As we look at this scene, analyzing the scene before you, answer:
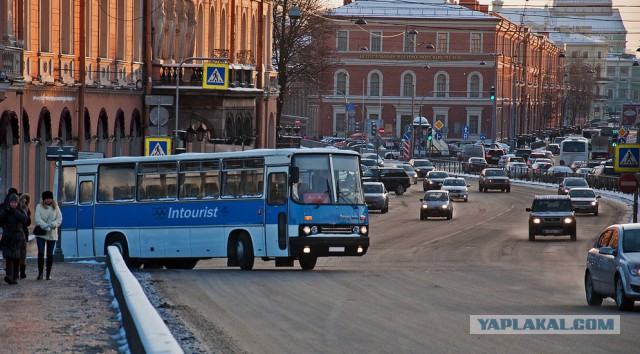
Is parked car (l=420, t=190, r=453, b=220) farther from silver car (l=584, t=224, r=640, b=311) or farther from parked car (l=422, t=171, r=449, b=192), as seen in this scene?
silver car (l=584, t=224, r=640, b=311)

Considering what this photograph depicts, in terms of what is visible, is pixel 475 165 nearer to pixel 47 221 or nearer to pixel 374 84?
pixel 374 84

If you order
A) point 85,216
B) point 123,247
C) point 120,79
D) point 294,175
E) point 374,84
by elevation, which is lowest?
point 123,247

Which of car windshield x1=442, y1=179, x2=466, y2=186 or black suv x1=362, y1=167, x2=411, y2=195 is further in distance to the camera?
black suv x1=362, y1=167, x2=411, y2=195

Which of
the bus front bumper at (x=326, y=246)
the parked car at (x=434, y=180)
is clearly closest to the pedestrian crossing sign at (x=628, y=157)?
the bus front bumper at (x=326, y=246)

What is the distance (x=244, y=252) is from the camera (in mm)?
30953

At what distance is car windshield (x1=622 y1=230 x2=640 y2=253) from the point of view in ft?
70.9

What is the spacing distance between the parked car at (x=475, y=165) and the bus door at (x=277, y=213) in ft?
253

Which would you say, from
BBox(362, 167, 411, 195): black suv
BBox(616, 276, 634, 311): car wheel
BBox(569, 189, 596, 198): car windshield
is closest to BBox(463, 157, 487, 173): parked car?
BBox(362, 167, 411, 195): black suv

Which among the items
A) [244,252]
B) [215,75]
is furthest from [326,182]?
[215,75]

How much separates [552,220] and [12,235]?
29123mm

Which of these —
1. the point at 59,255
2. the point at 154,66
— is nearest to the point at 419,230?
the point at 154,66

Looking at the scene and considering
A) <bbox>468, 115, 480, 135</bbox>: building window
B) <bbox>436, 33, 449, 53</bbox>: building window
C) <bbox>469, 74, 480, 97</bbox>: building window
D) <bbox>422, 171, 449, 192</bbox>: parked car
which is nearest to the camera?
<bbox>422, 171, 449, 192</bbox>: parked car

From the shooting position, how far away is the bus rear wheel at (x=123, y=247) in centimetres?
3319

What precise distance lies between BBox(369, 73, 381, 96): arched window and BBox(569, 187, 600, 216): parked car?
77728 millimetres
